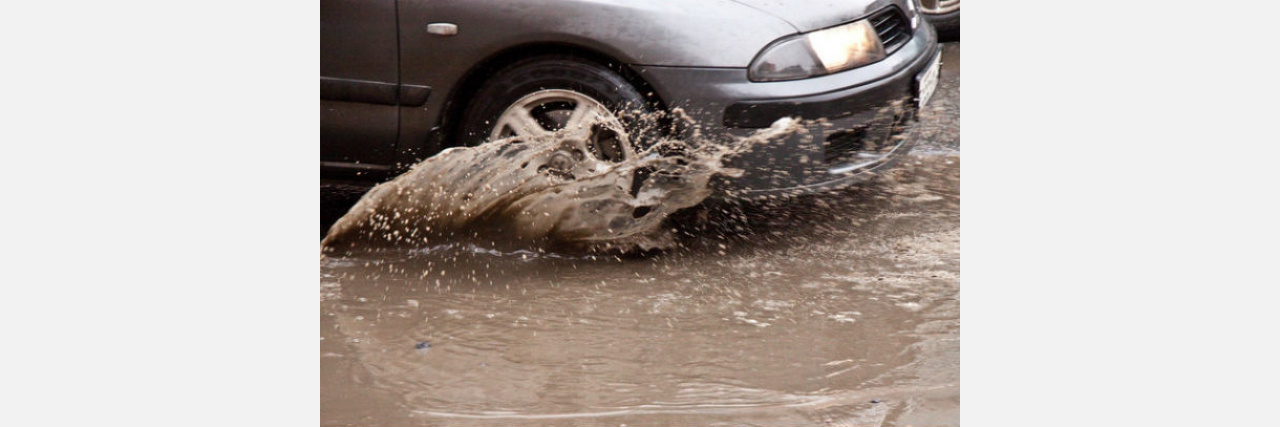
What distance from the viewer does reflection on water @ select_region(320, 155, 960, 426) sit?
3666 millimetres

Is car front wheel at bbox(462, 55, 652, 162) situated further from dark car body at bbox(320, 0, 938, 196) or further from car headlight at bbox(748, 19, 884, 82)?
car headlight at bbox(748, 19, 884, 82)

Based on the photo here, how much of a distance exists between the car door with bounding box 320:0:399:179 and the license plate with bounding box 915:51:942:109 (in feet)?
4.82

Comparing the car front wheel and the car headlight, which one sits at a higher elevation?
the car headlight

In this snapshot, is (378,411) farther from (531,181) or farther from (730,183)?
(730,183)

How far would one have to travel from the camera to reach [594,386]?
369 centimetres

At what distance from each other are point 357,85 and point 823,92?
129 centimetres

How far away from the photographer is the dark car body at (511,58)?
3.67m

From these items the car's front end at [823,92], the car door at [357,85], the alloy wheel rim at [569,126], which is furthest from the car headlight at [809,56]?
the car door at [357,85]

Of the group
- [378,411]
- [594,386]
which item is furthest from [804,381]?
[378,411]

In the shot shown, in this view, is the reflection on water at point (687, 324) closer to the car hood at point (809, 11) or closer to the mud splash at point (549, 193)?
the mud splash at point (549, 193)

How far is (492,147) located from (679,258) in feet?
2.06

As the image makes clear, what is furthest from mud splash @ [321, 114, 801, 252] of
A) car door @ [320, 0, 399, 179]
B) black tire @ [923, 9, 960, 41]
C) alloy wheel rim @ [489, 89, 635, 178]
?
black tire @ [923, 9, 960, 41]

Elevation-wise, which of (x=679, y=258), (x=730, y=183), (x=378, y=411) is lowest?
(x=378, y=411)

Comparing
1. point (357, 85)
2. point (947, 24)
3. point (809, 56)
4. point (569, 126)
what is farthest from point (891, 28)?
point (357, 85)
